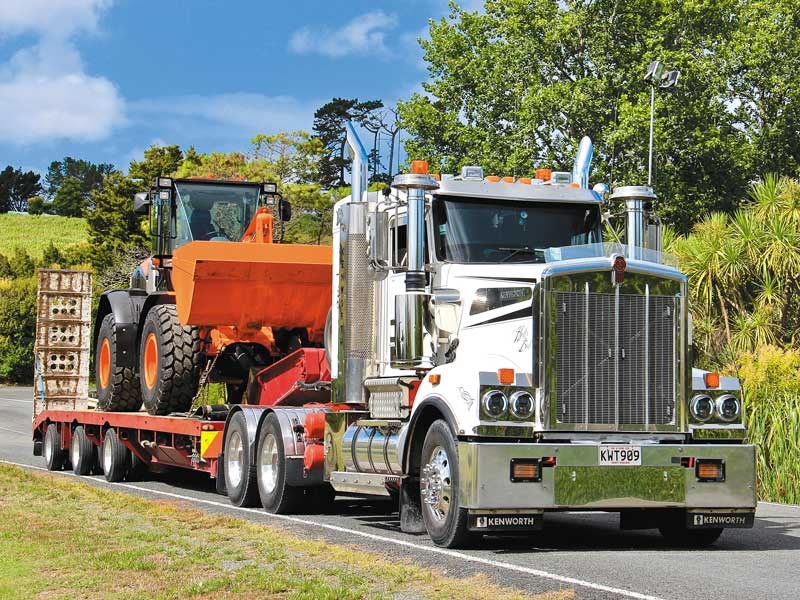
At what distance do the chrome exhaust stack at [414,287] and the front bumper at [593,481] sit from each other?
1.48 m

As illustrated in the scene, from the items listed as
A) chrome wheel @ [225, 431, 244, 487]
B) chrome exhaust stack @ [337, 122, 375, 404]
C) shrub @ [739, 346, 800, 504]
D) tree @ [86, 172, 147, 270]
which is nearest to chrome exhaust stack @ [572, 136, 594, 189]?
chrome exhaust stack @ [337, 122, 375, 404]

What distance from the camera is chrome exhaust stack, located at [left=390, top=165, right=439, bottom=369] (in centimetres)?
1080

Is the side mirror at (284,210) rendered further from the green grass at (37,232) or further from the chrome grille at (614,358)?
the green grass at (37,232)

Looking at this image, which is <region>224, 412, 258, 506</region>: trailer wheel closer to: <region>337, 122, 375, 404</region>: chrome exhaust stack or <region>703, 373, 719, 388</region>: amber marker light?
<region>337, 122, 375, 404</region>: chrome exhaust stack

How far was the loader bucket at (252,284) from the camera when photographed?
14961 millimetres

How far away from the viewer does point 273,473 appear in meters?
13.7

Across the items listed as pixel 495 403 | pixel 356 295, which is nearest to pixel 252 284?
pixel 356 295

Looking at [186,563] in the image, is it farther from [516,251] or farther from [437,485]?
[516,251]

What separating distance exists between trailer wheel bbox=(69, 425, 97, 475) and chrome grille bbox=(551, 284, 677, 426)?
1196 cm

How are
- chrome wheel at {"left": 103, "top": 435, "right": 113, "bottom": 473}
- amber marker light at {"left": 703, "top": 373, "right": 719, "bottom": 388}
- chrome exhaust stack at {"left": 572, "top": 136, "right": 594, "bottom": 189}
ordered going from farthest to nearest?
chrome wheel at {"left": 103, "top": 435, "right": 113, "bottom": 473}
chrome exhaust stack at {"left": 572, "top": 136, "right": 594, "bottom": 189}
amber marker light at {"left": 703, "top": 373, "right": 719, "bottom": 388}

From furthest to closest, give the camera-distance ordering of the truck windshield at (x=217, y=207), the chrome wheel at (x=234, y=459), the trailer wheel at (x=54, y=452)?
1. the trailer wheel at (x=54, y=452)
2. the truck windshield at (x=217, y=207)
3. the chrome wheel at (x=234, y=459)

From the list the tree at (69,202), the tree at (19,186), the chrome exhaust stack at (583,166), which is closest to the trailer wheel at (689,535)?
the chrome exhaust stack at (583,166)

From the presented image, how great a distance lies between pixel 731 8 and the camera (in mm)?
42469

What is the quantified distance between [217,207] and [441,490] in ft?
27.6
